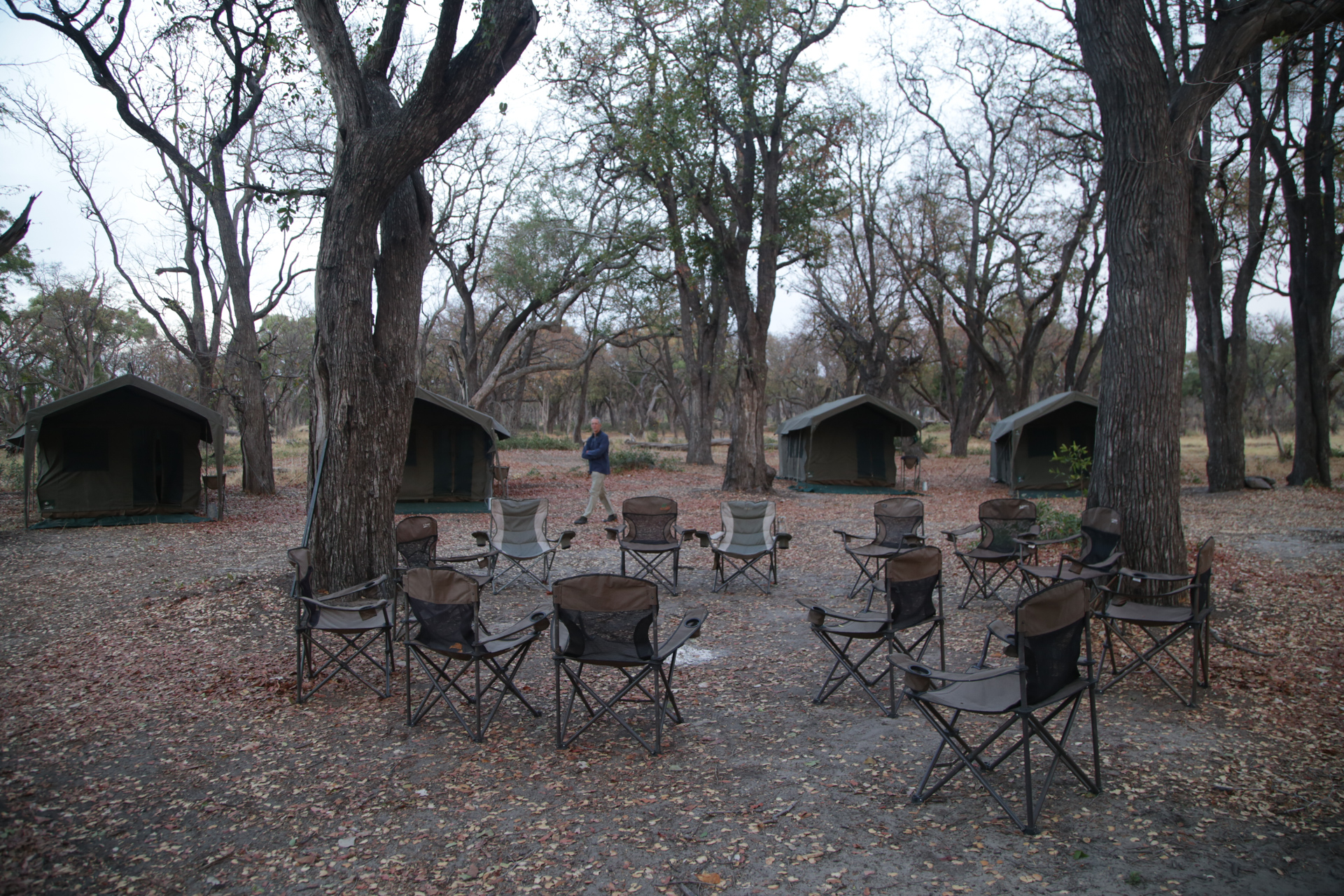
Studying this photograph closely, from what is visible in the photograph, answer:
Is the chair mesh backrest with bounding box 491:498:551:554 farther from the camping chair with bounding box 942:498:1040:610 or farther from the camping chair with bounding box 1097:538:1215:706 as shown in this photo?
the camping chair with bounding box 1097:538:1215:706

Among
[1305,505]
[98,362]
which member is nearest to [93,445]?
[1305,505]

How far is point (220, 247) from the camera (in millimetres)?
14938

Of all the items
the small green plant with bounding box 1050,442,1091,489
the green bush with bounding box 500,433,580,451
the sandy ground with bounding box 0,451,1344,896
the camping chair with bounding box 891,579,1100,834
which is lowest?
the sandy ground with bounding box 0,451,1344,896

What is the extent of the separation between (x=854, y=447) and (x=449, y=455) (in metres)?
8.51

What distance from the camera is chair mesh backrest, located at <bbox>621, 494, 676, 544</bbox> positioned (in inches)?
291

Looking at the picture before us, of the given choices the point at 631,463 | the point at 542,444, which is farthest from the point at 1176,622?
the point at 542,444

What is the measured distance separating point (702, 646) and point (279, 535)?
746 cm

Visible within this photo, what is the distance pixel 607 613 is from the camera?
12.7ft

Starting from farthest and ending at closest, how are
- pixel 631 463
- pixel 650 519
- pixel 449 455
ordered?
pixel 631 463
pixel 449 455
pixel 650 519

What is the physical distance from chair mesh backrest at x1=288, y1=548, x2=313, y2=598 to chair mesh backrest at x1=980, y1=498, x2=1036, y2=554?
17.0ft

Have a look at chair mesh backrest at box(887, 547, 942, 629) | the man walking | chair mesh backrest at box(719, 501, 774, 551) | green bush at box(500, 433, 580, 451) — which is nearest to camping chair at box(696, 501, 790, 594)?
chair mesh backrest at box(719, 501, 774, 551)

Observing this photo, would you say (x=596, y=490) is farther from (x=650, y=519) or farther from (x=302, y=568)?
(x=302, y=568)

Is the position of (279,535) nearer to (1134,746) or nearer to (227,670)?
(227,670)

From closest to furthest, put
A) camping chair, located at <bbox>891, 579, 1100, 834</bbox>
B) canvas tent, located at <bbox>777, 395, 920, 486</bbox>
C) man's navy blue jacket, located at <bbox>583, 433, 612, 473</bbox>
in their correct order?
camping chair, located at <bbox>891, 579, 1100, 834</bbox> → man's navy blue jacket, located at <bbox>583, 433, 612, 473</bbox> → canvas tent, located at <bbox>777, 395, 920, 486</bbox>
